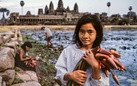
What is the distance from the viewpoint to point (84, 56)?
1392mm

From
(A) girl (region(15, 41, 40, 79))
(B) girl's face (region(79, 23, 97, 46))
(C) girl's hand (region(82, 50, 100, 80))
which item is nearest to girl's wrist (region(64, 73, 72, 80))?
(C) girl's hand (region(82, 50, 100, 80))

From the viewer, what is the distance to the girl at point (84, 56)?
134 cm

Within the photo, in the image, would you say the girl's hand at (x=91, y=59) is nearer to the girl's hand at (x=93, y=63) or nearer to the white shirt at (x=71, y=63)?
the girl's hand at (x=93, y=63)

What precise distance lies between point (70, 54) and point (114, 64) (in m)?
0.40

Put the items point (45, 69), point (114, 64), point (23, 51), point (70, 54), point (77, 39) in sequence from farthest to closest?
1. point (45, 69)
2. point (23, 51)
3. point (77, 39)
4. point (70, 54)
5. point (114, 64)

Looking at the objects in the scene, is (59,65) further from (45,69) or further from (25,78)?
(45,69)

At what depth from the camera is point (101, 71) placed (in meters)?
1.37

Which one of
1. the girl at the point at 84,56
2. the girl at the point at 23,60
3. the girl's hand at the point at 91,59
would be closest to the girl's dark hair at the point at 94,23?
the girl at the point at 84,56

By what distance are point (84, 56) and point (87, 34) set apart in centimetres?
18

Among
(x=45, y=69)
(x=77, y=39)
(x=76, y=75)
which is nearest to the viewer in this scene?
(x=76, y=75)

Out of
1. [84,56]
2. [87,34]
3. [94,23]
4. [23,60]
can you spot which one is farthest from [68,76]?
[23,60]

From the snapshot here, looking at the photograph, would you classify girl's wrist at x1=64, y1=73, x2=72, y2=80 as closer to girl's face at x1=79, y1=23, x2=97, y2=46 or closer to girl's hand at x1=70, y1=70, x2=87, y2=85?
girl's hand at x1=70, y1=70, x2=87, y2=85

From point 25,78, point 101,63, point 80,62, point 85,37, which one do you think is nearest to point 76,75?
point 80,62

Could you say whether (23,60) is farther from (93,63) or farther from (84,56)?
(93,63)
